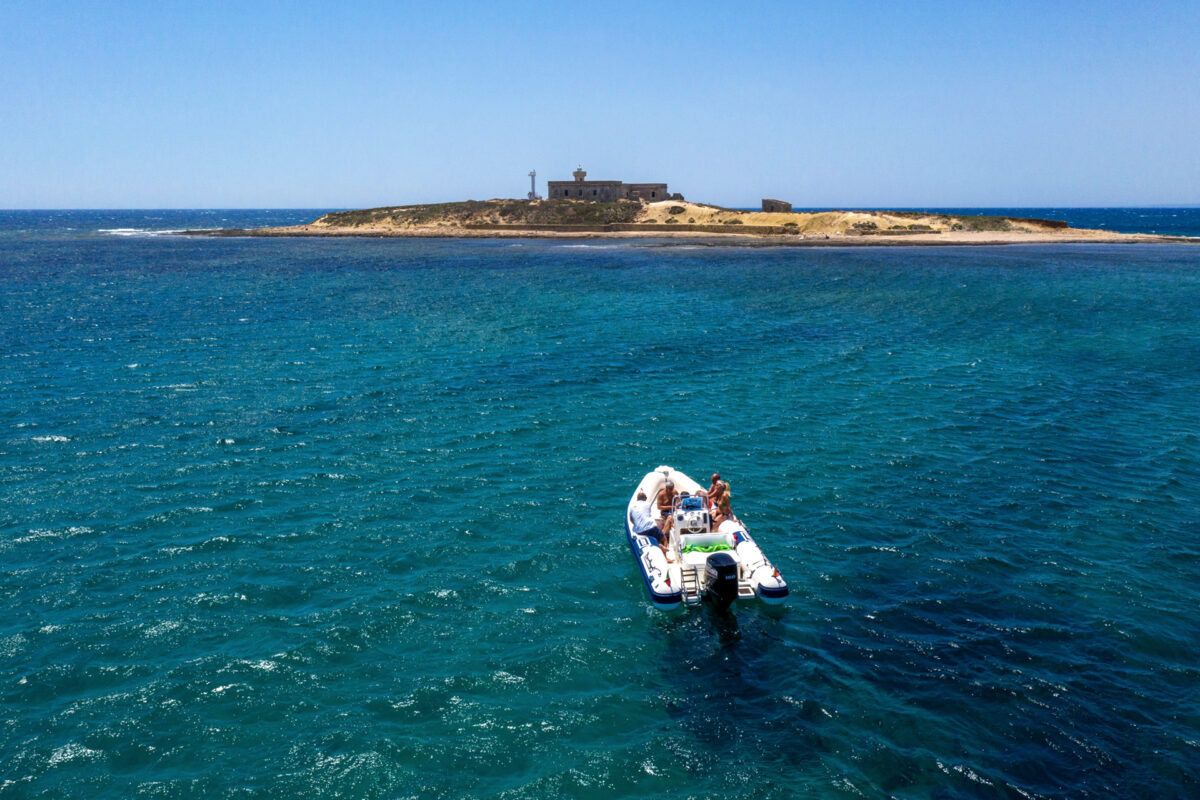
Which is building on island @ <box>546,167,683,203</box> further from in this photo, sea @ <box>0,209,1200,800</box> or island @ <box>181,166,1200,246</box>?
sea @ <box>0,209,1200,800</box>

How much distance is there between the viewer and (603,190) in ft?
431

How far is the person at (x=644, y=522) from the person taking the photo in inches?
650

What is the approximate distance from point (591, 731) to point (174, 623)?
863 centimetres

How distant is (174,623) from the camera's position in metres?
14.3

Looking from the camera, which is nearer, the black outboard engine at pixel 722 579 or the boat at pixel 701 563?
the black outboard engine at pixel 722 579

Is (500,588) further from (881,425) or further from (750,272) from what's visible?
(750,272)

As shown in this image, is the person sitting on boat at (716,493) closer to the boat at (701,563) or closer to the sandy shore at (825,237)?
the boat at (701,563)

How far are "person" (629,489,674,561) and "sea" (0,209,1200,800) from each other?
89cm

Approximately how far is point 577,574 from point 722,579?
361 centimetres

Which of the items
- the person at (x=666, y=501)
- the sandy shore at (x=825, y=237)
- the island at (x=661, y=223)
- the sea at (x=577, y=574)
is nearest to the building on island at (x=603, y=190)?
the island at (x=661, y=223)

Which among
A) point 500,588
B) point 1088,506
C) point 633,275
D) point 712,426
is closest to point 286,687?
point 500,588

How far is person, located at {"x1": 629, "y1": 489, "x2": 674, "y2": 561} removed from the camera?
1650cm

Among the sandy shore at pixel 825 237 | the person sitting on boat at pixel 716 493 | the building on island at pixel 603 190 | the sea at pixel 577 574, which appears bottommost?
the sea at pixel 577 574

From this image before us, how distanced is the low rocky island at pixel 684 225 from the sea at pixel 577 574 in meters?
66.8
